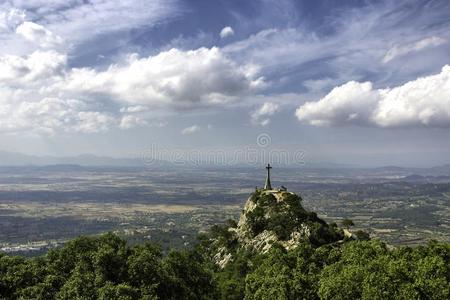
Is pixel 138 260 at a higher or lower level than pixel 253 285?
higher

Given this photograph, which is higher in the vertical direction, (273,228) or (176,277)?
(176,277)

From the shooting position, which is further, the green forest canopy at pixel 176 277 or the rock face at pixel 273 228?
the rock face at pixel 273 228

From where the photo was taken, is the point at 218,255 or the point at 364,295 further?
the point at 218,255

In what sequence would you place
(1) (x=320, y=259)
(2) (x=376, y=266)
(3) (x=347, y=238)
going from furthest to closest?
1. (3) (x=347, y=238)
2. (1) (x=320, y=259)
3. (2) (x=376, y=266)

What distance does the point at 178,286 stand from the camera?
4825 cm

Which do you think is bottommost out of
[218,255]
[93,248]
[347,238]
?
[218,255]

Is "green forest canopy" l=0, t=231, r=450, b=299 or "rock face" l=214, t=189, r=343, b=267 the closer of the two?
"green forest canopy" l=0, t=231, r=450, b=299

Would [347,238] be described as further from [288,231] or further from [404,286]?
[404,286]

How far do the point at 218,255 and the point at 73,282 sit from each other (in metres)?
60.4

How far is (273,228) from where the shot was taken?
89188 millimetres

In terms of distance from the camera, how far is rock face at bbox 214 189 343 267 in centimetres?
8481

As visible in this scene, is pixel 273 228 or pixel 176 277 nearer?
pixel 176 277

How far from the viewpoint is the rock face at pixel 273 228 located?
278 ft

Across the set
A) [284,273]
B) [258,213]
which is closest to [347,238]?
[258,213]
